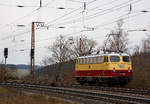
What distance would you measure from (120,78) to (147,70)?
299 centimetres

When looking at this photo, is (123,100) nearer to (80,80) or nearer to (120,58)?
(120,58)

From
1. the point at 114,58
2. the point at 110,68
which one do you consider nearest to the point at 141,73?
the point at 114,58

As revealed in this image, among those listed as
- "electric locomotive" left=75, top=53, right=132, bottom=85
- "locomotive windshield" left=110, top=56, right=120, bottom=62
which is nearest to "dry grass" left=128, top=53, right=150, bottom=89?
"electric locomotive" left=75, top=53, right=132, bottom=85

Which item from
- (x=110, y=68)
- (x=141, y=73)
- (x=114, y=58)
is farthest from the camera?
(x=141, y=73)

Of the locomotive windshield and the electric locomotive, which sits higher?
the locomotive windshield

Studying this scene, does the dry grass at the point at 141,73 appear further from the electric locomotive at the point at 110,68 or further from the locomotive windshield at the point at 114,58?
the locomotive windshield at the point at 114,58

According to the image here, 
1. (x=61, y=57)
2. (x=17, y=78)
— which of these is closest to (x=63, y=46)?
(x=61, y=57)

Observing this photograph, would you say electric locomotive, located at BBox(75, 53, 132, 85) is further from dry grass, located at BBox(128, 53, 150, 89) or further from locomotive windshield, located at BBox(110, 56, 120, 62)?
dry grass, located at BBox(128, 53, 150, 89)

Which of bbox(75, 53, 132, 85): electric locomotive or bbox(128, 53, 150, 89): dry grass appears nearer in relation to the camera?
bbox(128, 53, 150, 89): dry grass

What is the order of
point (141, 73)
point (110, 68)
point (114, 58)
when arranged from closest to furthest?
point (110, 68) < point (114, 58) < point (141, 73)

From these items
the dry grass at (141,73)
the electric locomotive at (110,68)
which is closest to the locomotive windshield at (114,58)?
the electric locomotive at (110,68)

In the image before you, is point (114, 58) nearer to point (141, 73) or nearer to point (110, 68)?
point (110, 68)

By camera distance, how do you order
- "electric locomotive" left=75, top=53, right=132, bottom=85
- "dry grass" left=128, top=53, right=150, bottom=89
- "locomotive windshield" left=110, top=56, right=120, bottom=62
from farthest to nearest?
"locomotive windshield" left=110, top=56, right=120, bottom=62
"electric locomotive" left=75, top=53, right=132, bottom=85
"dry grass" left=128, top=53, right=150, bottom=89

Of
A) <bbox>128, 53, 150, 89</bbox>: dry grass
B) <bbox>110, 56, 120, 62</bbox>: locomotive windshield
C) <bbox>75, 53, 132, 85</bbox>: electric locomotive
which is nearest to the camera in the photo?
<bbox>128, 53, 150, 89</bbox>: dry grass
